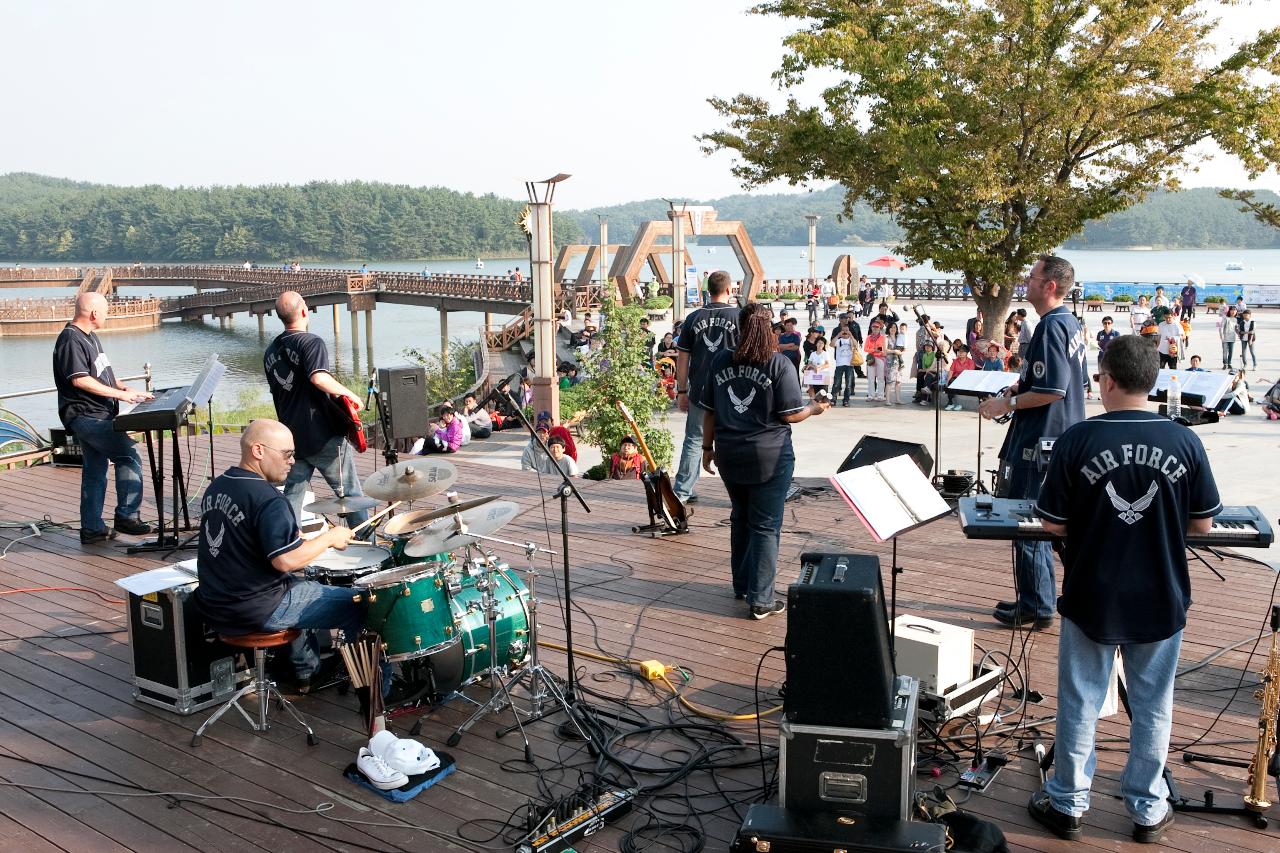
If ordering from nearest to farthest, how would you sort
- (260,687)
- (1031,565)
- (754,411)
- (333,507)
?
(260,687)
(333,507)
(1031,565)
(754,411)

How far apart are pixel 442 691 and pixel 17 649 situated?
2.59 meters

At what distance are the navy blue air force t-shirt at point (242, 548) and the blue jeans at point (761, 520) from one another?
233cm

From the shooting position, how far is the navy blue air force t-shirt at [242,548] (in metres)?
4.29

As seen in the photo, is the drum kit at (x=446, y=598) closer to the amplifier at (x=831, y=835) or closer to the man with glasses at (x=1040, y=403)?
the amplifier at (x=831, y=835)

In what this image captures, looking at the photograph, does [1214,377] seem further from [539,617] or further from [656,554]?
[539,617]

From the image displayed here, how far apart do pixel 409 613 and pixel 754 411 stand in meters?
2.08

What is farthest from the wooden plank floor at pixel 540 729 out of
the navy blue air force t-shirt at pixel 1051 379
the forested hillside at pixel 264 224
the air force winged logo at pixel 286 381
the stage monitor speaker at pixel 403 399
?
the forested hillside at pixel 264 224

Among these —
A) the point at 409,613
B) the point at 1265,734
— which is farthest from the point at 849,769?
the point at 409,613

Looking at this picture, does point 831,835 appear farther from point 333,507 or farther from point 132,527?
point 132,527

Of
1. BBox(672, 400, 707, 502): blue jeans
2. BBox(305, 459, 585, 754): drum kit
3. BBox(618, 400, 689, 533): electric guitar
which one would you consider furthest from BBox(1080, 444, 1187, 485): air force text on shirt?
BBox(672, 400, 707, 502): blue jeans

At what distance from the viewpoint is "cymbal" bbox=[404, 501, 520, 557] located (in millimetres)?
4430

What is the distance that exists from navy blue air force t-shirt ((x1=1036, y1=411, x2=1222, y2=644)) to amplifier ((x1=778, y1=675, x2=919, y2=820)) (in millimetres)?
758

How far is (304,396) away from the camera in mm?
6125

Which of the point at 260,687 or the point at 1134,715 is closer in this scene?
the point at 1134,715
